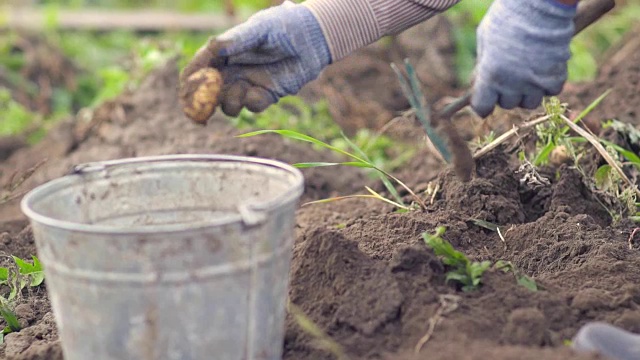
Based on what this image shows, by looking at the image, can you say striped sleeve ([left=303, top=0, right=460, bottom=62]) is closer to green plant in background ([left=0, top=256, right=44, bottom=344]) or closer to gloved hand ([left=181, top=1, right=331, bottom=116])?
gloved hand ([left=181, top=1, right=331, bottom=116])

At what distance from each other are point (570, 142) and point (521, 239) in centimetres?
58

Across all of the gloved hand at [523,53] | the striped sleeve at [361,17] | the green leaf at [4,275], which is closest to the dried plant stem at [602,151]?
the gloved hand at [523,53]

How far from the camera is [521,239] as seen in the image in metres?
2.62

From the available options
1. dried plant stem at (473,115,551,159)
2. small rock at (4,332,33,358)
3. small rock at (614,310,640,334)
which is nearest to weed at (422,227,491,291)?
small rock at (614,310,640,334)

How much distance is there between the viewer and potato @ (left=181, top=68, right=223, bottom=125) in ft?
8.08

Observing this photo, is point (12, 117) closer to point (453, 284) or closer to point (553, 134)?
point (553, 134)

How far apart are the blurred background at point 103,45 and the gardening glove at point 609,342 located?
3.46 metres

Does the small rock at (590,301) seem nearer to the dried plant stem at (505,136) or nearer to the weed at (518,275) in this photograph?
the weed at (518,275)

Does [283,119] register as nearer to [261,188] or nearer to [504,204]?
[504,204]

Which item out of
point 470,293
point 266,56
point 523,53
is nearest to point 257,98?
point 266,56

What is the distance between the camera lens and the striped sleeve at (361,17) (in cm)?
264

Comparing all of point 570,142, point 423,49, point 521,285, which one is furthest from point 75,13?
point 521,285

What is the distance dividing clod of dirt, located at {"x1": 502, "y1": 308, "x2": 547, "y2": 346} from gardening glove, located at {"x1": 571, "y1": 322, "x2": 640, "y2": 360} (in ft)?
0.33

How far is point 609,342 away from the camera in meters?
1.90
